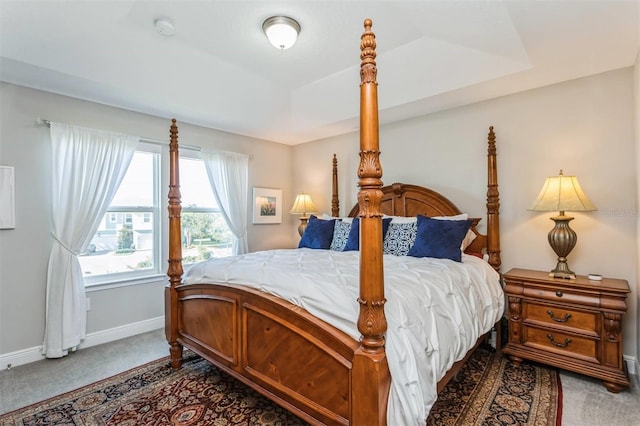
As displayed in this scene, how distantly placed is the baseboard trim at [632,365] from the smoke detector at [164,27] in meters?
4.28

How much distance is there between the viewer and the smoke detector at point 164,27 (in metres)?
2.35

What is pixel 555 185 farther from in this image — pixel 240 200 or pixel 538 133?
pixel 240 200

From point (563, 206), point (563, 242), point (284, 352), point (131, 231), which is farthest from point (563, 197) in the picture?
point (131, 231)

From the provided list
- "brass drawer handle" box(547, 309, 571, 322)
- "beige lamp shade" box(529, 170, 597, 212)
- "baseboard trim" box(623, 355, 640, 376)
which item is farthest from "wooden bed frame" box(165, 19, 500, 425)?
"baseboard trim" box(623, 355, 640, 376)

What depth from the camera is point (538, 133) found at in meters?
2.91

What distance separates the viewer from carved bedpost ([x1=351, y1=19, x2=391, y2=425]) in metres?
1.29

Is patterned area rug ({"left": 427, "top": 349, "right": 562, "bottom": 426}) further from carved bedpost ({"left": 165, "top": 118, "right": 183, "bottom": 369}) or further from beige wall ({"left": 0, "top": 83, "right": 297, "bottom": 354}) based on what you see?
beige wall ({"left": 0, "top": 83, "right": 297, "bottom": 354})

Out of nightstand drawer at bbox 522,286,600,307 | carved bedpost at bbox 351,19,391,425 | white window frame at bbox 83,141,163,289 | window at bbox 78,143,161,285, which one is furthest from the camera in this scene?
white window frame at bbox 83,141,163,289

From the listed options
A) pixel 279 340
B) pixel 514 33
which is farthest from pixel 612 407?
pixel 514 33

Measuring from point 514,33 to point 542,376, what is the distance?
248cm

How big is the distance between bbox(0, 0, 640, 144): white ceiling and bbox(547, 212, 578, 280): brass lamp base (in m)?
1.23

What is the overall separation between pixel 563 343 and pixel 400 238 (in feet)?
4.67

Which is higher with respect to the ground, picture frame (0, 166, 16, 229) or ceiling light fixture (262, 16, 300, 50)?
ceiling light fixture (262, 16, 300, 50)

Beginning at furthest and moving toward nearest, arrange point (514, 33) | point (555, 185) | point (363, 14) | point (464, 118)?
point (464, 118), point (555, 185), point (363, 14), point (514, 33)
